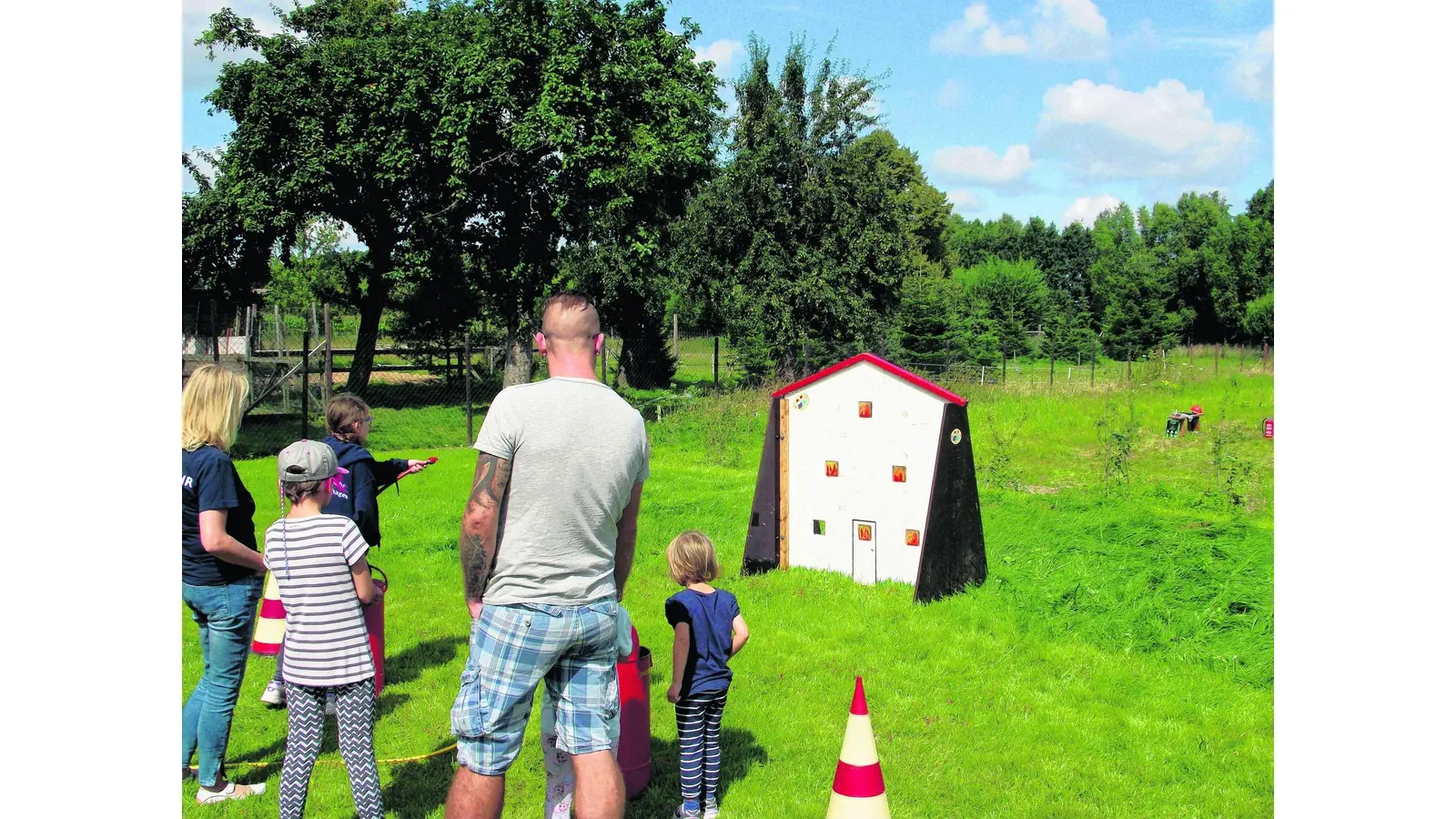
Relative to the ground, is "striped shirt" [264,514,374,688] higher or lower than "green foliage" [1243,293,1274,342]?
lower

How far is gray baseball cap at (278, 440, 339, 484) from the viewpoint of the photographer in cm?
392

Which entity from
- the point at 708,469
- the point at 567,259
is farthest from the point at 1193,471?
the point at 567,259

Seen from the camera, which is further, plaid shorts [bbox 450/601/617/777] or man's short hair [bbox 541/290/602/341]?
man's short hair [bbox 541/290/602/341]

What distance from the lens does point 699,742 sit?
13.7ft

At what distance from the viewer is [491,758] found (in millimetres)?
3299

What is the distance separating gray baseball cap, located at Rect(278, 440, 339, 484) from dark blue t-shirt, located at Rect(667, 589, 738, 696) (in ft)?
4.72

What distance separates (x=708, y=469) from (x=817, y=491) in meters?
6.38

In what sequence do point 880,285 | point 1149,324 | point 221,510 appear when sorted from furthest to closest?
point 1149,324 < point 880,285 < point 221,510

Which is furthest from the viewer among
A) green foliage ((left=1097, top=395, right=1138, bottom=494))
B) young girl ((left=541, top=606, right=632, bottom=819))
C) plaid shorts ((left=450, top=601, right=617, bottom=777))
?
green foliage ((left=1097, top=395, right=1138, bottom=494))

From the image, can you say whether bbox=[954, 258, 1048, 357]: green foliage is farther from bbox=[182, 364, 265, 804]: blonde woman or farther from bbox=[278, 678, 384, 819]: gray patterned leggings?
bbox=[278, 678, 384, 819]: gray patterned leggings

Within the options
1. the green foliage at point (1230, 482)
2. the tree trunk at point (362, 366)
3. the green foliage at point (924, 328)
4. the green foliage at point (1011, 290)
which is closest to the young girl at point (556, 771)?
the green foliage at point (1230, 482)

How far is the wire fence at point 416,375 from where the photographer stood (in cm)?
1905

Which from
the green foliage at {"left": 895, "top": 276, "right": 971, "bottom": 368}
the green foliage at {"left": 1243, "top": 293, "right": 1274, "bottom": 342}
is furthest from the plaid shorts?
the green foliage at {"left": 1243, "top": 293, "right": 1274, "bottom": 342}

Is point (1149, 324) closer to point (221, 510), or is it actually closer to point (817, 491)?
point (817, 491)
